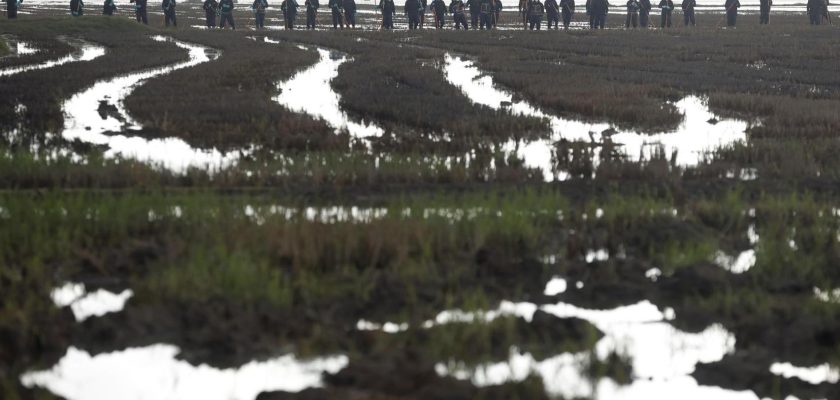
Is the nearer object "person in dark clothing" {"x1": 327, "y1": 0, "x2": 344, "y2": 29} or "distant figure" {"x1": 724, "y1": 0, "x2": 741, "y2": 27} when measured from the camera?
"person in dark clothing" {"x1": 327, "y1": 0, "x2": 344, "y2": 29}

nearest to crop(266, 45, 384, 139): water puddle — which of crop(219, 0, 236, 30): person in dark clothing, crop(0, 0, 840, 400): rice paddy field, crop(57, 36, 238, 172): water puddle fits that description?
crop(0, 0, 840, 400): rice paddy field

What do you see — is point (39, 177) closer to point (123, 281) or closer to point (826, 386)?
point (123, 281)

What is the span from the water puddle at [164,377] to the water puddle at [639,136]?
383 cm

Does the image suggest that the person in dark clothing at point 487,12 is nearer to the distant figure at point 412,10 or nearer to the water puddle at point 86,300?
the distant figure at point 412,10

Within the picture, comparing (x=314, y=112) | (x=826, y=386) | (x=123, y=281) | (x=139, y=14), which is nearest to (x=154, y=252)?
(x=123, y=281)

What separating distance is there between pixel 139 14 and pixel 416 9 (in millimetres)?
11787

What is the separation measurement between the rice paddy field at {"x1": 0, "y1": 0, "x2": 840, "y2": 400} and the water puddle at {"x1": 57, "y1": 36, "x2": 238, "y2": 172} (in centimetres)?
6

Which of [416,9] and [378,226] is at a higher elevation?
[416,9]

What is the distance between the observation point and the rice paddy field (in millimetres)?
3195

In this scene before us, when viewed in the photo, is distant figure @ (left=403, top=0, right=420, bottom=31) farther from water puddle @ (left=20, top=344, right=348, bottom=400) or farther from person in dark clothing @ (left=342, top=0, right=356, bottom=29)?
water puddle @ (left=20, top=344, right=348, bottom=400)

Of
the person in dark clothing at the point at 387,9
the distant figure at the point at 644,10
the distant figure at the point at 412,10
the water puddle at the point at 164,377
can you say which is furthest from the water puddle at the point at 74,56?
the distant figure at the point at 644,10

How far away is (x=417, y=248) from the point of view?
454cm

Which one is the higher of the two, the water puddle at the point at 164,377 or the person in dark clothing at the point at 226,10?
the person in dark clothing at the point at 226,10

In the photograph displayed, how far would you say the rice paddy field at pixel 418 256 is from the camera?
3195 millimetres
